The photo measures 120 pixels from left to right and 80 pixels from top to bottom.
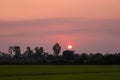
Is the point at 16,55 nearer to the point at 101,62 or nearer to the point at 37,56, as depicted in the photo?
the point at 37,56

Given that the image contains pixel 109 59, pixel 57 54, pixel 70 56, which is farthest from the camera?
pixel 57 54

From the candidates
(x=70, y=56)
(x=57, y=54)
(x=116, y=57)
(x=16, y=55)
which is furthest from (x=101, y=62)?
(x=16, y=55)

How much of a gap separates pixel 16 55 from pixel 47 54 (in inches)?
686

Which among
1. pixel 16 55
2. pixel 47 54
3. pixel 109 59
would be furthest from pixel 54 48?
pixel 109 59

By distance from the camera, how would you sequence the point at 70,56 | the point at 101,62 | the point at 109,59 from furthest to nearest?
the point at 70,56
the point at 109,59
the point at 101,62

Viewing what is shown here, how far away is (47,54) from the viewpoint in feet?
641

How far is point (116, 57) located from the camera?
122m

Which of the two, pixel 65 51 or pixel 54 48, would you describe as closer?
pixel 65 51

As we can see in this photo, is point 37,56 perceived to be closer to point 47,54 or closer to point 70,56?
point 47,54

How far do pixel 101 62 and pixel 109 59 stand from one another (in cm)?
950

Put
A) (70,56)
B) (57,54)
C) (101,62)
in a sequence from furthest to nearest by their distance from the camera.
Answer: (57,54), (70,56), (101,62)
